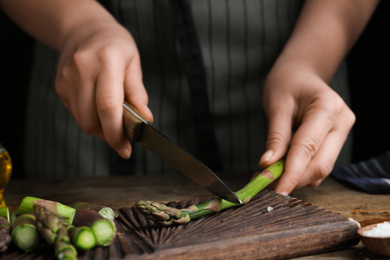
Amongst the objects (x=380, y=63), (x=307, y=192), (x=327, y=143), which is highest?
(x=380, y=63)

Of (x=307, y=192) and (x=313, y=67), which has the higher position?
(x=313, y=67)

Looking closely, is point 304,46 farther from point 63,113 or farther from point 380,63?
point 63,113

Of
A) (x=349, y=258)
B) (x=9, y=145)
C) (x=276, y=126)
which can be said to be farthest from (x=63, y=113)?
(x=349, y=258)

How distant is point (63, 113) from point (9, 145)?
0.64 m

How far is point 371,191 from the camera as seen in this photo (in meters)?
1.19

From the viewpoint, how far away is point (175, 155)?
3.06ft

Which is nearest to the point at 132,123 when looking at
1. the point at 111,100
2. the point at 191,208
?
the point at 111,100

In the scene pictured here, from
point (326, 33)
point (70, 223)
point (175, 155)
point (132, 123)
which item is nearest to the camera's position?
point (70, 223)

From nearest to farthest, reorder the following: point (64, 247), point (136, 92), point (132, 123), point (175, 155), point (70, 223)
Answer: point (64, 247), point (70, 223), point (175, 155), point (132, 123), point (136, 92)

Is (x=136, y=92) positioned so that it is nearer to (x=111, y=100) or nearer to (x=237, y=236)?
(x=111, y=100)

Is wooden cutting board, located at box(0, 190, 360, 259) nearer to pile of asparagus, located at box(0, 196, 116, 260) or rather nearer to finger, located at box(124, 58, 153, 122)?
pile of asparagus, located at box(0, 196, 116, 260)

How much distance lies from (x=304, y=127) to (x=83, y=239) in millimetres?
644

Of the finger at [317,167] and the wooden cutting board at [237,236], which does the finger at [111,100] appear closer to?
the wooden cutting board at [237,236]

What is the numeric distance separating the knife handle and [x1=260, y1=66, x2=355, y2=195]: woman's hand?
31 centimetres
